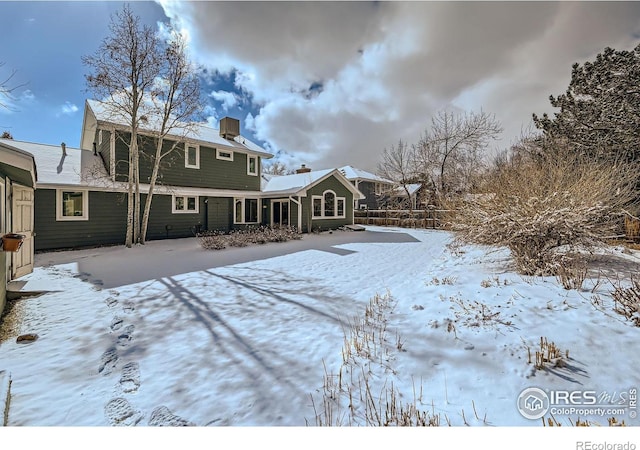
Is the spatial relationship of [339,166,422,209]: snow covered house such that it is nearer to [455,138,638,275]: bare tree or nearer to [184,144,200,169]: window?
[184,144,200,169]: window

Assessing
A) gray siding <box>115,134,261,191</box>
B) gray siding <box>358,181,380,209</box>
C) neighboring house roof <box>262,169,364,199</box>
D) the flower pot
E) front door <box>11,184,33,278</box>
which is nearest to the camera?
the flower pot

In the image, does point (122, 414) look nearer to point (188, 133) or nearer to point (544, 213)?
point (544, 213)

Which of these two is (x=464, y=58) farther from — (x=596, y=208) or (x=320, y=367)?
(x=320, y=367)

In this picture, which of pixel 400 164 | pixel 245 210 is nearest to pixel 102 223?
pixel 245 210

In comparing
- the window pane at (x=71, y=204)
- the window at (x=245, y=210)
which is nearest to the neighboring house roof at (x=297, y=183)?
the window at (x=245, y=210)

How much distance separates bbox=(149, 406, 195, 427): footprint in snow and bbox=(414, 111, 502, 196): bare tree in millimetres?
21942

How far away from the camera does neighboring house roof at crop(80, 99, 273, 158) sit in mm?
10664

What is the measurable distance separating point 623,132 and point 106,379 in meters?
12.9

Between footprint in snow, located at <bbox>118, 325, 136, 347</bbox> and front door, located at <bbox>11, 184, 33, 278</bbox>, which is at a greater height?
front door, located at <bbox>11, 184, 33, 278</bbox>

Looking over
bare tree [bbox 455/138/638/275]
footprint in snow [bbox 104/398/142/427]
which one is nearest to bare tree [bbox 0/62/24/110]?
footprint in snow [bbox 104/398/142/427]

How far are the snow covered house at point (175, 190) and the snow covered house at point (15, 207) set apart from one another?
397 centimetres

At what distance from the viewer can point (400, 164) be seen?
79.3 feet

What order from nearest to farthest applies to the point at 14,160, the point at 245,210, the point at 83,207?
the point at 14,160 → the point at 83,207 → the point at 245,210

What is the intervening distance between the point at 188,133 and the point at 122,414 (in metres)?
12.7
